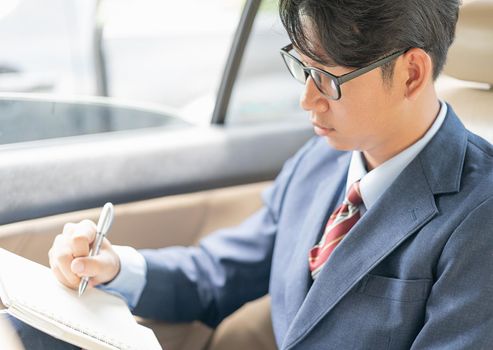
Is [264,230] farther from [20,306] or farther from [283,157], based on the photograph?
[20,306]

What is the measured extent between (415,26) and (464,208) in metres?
0.32

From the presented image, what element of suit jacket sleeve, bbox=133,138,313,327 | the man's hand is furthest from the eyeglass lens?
the man's hand

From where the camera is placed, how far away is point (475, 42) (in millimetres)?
1361

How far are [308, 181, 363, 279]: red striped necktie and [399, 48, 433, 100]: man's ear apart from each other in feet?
0.71

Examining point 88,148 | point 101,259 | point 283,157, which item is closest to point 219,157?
point 283,157

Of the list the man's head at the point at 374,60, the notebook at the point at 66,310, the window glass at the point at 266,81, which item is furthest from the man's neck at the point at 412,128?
the window glass at the point at 266,81

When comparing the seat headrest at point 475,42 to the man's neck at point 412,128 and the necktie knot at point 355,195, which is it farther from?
the necktie knot at point 355,195

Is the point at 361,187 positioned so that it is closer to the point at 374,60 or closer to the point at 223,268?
the point at 374,60

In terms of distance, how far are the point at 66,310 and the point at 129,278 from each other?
27 centimetres

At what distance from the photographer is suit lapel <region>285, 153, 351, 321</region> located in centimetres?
135

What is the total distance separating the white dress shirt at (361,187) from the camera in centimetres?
126

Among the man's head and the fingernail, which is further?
the fingernail

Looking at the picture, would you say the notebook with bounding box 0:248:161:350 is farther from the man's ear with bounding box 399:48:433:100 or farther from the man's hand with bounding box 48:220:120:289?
the man's ear with bounding box 399:48:433:100

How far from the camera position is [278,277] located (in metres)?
1.47
